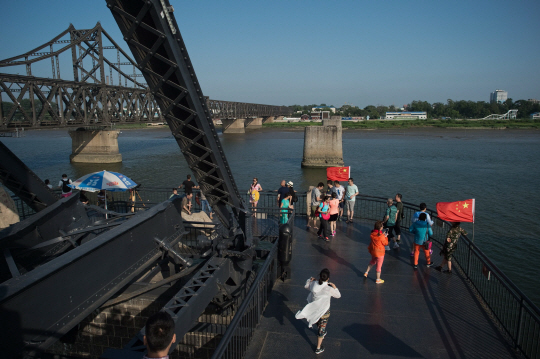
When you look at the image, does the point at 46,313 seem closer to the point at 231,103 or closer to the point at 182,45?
the point at 182,45

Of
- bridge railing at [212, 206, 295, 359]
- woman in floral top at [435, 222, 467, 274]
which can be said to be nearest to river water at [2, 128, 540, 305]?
woman in floral top at [435, 222, 467, 274]

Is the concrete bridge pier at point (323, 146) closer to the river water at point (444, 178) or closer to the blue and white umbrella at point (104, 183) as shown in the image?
the river water at point (444, 178)

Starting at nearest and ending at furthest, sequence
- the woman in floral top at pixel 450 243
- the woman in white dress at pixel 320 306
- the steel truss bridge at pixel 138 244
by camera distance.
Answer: the steel truss bridge at pixel 138 244, the woman in white dress at pixel 320 306, the woman in floral top at pixel 450 243

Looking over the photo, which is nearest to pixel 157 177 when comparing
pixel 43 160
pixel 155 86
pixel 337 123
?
pixel 337 123

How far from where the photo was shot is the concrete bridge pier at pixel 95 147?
49659 mm

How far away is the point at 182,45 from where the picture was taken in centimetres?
496

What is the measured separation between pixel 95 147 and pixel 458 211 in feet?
164

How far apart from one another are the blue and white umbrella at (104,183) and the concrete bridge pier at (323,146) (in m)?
31.1

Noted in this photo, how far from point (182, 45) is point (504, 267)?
1376 cm

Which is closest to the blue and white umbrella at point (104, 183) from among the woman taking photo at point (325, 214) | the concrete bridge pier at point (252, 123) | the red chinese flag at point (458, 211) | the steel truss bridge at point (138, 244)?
the steel truss bridge at point (138, 244)

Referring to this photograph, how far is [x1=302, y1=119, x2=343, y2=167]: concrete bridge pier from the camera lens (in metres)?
42.2

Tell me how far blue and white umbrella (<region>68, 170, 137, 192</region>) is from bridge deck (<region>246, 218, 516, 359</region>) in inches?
254

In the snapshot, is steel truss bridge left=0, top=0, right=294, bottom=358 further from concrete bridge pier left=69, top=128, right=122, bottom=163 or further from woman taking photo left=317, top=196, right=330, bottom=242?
concrete bridge pier left=69, top=128, right=122, bottom=163

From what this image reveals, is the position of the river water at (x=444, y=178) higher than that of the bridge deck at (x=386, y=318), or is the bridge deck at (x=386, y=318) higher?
the bridge deck at (x=386, y=318)
